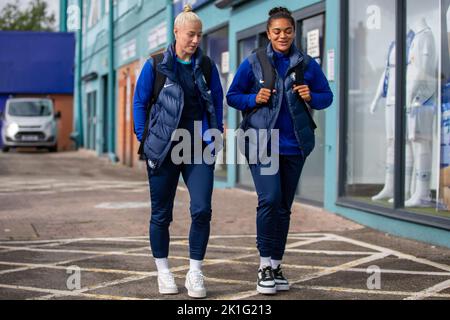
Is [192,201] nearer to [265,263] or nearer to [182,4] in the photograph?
[265,263]

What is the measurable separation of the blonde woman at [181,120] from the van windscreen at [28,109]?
2590 cm

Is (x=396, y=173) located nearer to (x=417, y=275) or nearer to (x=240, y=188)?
(x=417, y=275)

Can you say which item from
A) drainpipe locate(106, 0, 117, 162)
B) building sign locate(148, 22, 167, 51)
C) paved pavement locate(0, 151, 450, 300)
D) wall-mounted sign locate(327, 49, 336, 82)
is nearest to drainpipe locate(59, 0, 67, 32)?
drainpipe locate(106, 0, 117, 162)

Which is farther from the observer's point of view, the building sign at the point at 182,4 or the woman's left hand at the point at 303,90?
the building sign at the point at 182,4

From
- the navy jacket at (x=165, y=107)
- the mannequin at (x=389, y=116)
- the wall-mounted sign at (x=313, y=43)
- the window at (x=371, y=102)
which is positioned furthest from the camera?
the wall-mounted sign at (x=313, y=43)

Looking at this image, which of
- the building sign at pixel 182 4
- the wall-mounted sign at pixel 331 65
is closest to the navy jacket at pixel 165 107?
the wall-mounted sign at pixel 331 65

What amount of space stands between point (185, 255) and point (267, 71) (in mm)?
2342

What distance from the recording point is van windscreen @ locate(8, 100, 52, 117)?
30.4m

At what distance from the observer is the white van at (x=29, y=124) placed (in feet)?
97.7

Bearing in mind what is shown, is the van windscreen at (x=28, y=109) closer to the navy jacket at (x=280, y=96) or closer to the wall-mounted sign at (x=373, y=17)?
the wall-mounted sign at (x=373, y=17)

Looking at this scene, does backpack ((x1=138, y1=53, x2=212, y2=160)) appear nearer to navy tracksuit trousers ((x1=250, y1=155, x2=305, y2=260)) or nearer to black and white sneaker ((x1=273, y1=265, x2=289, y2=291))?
navy tracksuit trousers ((x1=250, y1=155, x2=305, y2=260))

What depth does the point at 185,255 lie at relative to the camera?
717 cm

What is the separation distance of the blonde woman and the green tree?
57.0 meters

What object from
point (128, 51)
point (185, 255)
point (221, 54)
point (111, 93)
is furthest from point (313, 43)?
point (111, 93)
